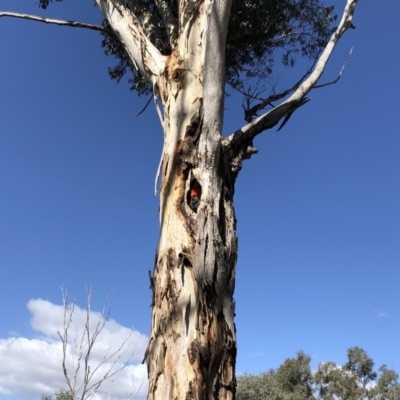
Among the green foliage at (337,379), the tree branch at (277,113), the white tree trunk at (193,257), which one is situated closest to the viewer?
the white tree trunk at (193,257)

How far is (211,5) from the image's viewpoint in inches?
124

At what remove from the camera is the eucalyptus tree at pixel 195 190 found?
83.6 inches

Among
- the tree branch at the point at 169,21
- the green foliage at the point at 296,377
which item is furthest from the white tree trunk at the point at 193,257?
the green foliage at the point at 296,377

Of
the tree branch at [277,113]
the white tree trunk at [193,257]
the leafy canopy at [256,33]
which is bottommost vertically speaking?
the white tree trunk at [193,257]

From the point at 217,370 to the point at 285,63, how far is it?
588 centimetres

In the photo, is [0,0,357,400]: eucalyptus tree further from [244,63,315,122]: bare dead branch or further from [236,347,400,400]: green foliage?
[236,347,400,400]: green foliage

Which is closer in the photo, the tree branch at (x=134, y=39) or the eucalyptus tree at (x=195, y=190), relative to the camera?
the eucalyptus tree at (x=195, y=190)

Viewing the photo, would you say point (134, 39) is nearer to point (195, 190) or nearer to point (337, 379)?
point (195, 190)

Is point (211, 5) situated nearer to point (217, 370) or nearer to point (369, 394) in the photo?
point (217, 370)

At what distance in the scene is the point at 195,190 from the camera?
2.57 meters

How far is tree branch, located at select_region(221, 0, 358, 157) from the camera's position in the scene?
2801mm

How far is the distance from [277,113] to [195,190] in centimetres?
86

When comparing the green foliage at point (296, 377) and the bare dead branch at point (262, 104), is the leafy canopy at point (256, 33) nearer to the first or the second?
the bare dead branch at point (262, 104)

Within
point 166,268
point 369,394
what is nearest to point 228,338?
point 166,268
